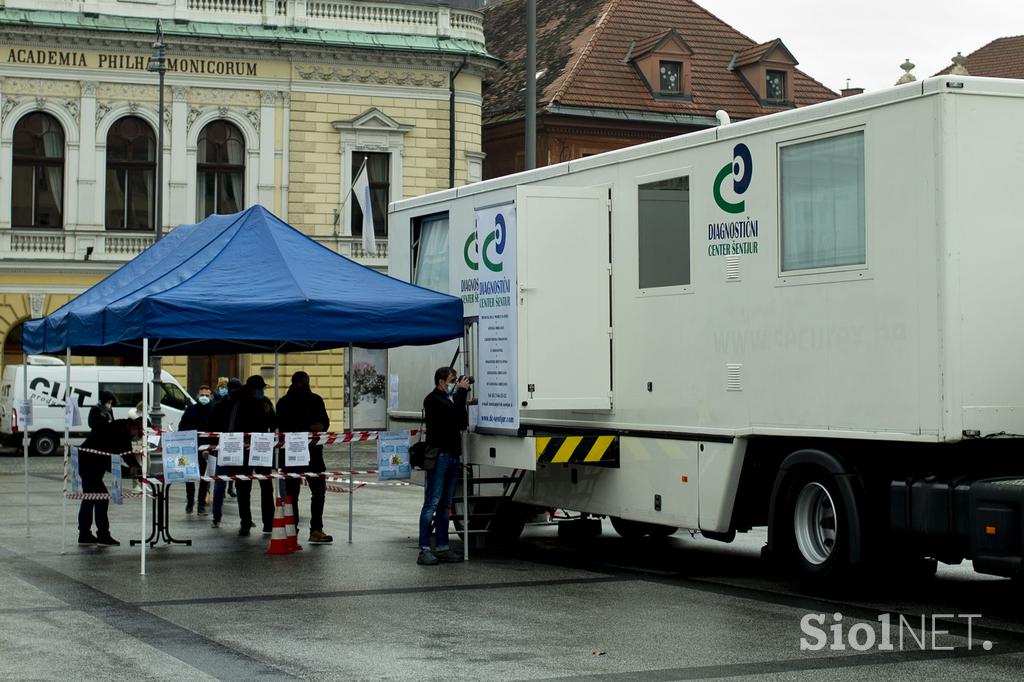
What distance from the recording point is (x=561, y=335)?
1479 centimetres

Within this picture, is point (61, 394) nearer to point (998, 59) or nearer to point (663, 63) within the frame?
point (663, 63)

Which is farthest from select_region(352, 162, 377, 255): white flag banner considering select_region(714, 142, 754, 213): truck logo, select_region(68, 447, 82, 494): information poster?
select_region(714, 142, 754, 213): truck logo

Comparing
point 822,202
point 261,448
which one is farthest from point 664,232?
point 261,448

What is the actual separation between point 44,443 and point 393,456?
25.4 meters

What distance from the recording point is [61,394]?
39.2m

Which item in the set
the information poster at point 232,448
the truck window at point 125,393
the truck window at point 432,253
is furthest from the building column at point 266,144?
the information poster at point 232,448

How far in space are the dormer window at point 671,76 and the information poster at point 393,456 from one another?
37806mm

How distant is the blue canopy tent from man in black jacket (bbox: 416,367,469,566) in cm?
91

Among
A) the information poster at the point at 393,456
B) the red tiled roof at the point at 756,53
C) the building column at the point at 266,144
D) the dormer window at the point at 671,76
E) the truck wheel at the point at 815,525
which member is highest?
the red tiled roof at the point at 756,53

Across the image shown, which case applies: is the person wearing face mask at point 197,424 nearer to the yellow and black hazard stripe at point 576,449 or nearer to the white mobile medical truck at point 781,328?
the white mobile medical truck at point 781,328

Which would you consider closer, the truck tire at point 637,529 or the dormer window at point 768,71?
the truck tire at point 637,529

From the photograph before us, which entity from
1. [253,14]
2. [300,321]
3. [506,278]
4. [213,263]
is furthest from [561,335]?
[253,14]

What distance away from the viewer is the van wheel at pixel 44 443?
129 feet

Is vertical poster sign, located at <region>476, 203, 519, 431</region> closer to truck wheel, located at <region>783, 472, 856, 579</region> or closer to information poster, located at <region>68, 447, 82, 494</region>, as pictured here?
truck wheel, located at <region>783, 472, 856, 579</region>
